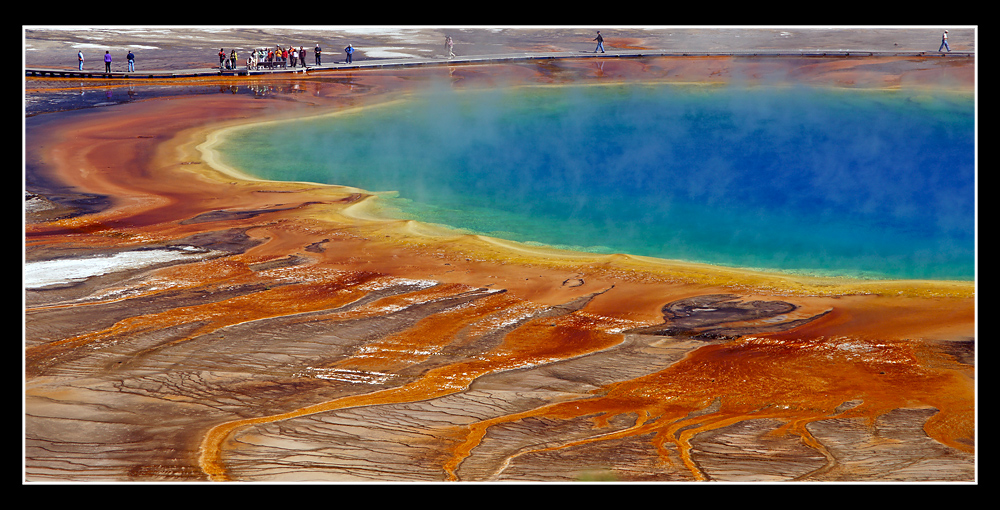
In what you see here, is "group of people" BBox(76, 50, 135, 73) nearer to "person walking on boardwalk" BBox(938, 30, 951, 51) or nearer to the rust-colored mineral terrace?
the rust-colored mineral terrace

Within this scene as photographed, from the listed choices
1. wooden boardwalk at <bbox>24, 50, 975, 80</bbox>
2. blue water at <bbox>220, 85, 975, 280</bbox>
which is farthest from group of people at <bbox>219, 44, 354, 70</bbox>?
blue water at <bbox>220, 85, 975, 280</bbox>

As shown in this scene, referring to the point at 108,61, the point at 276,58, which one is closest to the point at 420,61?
the point at 276,58

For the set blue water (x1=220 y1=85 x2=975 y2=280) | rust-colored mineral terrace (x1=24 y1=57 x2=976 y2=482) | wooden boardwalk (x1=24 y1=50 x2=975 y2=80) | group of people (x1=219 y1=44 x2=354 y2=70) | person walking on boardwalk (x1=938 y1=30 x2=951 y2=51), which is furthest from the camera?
group of people (x1=219 y1=44 x2=354 y2=70)

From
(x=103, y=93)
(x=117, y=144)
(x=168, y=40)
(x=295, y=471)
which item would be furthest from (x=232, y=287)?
(x=168, y=40)

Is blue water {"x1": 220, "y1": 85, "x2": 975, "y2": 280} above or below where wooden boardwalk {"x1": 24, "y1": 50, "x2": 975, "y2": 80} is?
below

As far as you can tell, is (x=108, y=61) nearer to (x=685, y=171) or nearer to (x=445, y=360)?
(x=685, y=171)
